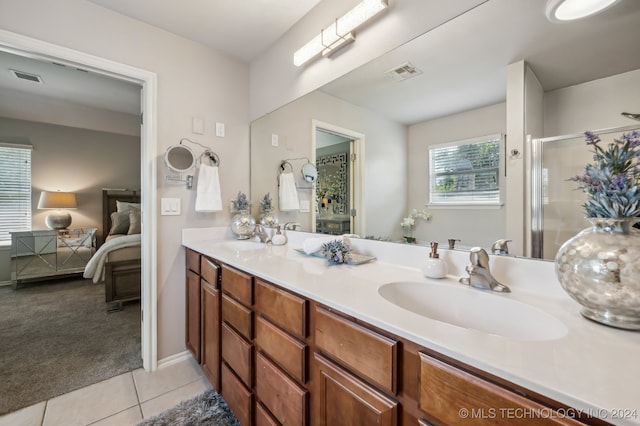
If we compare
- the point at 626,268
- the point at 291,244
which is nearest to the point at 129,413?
the point at 291,244

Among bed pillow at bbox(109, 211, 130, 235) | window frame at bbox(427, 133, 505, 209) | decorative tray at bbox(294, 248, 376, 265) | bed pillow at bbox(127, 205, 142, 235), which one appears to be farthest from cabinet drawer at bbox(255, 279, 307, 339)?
bed pillow at bbox(109, 211, 130, 235)

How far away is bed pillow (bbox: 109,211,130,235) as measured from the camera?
13.5 feet

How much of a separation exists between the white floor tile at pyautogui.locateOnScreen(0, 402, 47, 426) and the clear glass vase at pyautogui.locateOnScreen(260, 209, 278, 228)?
5.45ft

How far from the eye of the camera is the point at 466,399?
1.63 feet

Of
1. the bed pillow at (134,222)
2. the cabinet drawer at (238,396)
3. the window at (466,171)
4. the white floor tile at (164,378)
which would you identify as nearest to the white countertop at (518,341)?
the window at (466,171)

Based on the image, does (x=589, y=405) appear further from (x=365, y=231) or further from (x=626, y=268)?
(x=365, y=231)

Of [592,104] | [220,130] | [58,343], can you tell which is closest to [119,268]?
[58,343]

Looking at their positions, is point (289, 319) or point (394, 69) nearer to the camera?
point (289, 319)

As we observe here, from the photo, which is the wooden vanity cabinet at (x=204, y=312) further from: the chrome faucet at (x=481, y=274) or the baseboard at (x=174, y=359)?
the chrome faucet at (x=481, y=274)

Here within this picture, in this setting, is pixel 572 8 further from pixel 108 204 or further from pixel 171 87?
pixel 108 204

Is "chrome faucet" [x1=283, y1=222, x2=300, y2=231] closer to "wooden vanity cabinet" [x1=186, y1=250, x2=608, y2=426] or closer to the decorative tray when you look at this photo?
the decorative tray

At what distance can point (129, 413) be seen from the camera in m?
1.49

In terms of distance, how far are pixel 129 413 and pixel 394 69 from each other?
2.33 m

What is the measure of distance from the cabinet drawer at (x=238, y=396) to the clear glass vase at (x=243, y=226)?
0.98m
